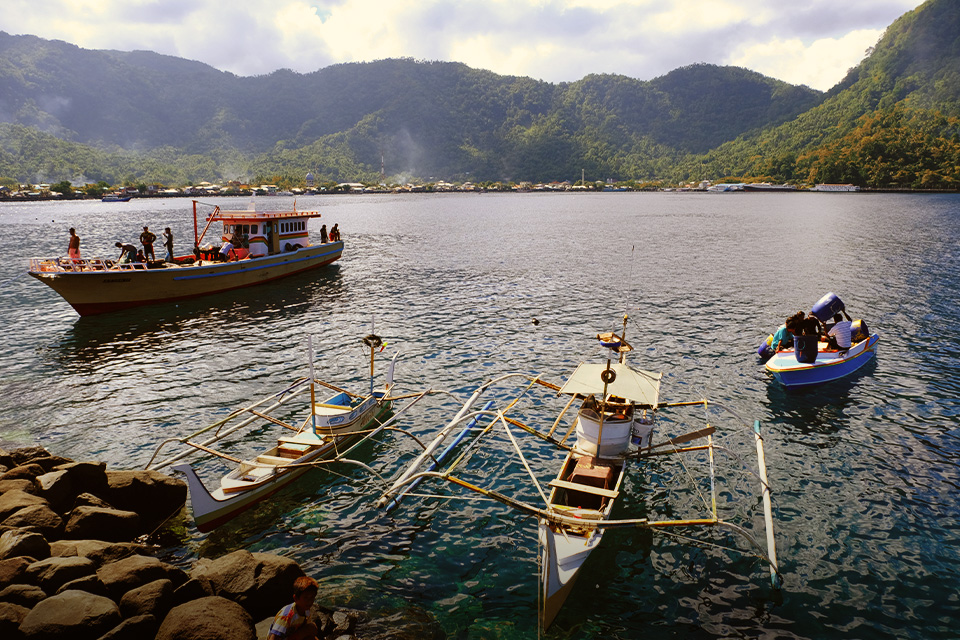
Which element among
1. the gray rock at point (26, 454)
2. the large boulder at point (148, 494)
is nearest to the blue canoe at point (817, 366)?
the large boulder at point (148, 494)

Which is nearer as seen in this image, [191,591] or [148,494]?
[191,591]

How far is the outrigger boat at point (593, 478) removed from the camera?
12.2 metres

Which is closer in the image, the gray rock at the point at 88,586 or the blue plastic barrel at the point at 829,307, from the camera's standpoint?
the gray rock at the point at 88,586

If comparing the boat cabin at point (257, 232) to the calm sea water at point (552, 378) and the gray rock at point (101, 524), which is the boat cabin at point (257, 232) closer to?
the calm sea water at point (552, 378)

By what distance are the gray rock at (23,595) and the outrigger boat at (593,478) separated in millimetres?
7826

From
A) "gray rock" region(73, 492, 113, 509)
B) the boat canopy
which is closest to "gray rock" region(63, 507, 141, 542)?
"gray rock" region(73, 492, 113, 509)

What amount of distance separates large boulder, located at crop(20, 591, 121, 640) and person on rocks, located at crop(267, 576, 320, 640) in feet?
10.3

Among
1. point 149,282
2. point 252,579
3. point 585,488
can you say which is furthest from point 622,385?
point 149,282

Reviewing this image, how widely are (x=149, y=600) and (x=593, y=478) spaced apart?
11.4 metres

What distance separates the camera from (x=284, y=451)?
17891 millimetres

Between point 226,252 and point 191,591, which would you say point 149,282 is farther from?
point 191,591

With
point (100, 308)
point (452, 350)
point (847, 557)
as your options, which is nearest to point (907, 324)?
point (847, 557)

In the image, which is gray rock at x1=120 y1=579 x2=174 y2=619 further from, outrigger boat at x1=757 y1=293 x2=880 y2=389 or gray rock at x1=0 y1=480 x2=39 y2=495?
outrigger boat at x1=757 y1=293 x2=880 y2=389

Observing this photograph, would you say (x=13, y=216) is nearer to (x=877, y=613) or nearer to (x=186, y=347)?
(x=186, y=347)
